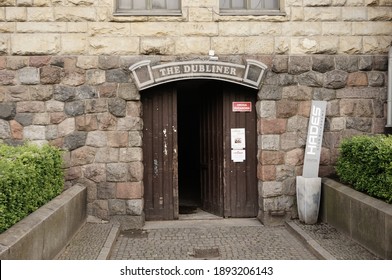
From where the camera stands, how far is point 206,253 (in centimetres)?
626

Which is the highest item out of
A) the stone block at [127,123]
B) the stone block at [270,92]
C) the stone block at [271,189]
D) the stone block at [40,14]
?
the stone block at [40,14]

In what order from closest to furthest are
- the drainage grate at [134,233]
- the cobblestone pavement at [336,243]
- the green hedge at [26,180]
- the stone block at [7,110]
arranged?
the green hedge at [26,180]
the cobblestone pavement at [336,243]
the drainage grate at [134,233]
the stone block at [7,110]

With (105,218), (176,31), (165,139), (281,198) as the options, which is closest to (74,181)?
(105,218)

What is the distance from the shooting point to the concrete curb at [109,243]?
5.80 meters

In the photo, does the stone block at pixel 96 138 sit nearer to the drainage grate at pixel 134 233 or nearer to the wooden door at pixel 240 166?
the drainage grate at pixel 134 233

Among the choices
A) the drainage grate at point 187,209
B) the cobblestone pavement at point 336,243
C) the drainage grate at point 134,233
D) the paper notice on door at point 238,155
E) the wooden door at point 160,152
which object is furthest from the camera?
the drainage grate at point 187,209

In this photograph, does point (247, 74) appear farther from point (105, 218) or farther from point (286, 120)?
point (105, 218)

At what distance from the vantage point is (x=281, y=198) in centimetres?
794

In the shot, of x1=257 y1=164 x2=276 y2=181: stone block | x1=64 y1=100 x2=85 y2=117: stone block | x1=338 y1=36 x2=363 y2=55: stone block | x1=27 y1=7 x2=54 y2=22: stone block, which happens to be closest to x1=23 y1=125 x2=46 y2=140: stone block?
x1=64 y1=100 x2=85 y2=117: stone block

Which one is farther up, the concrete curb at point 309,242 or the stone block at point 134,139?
the stone block at point 134,139

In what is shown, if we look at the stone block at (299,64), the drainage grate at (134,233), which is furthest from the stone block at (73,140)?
the stone block at (299,64)

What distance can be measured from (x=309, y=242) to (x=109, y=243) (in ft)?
9.53

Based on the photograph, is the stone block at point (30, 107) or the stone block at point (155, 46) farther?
the stone block at point (155, 46)

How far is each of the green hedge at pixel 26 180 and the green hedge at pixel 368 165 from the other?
15.0 feet
